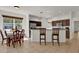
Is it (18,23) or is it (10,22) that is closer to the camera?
(10,22)

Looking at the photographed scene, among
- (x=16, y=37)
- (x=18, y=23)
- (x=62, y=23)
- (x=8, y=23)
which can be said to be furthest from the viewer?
(x=16, y=37)

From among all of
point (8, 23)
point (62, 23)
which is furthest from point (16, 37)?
point (62, 23)

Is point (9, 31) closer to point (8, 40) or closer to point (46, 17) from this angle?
point (8, 40)

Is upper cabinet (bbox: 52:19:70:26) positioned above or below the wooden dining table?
above

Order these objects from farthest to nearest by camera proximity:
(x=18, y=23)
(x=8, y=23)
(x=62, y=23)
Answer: (x=62, y=23)
(x=18, y=23)
(x=8, y=23)

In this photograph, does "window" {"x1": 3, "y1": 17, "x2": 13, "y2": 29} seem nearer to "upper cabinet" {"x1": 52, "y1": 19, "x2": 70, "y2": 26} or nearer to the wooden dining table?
the wooden dining table

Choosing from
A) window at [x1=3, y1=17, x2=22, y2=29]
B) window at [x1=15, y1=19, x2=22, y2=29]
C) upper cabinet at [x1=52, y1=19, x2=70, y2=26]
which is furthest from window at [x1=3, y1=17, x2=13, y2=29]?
upper cabinet at [x1=52, y1=19, x2=70, y2=26]

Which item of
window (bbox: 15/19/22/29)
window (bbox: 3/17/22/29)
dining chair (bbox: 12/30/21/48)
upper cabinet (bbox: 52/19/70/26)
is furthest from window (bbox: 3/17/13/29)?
upper cabinet (bbox: 52/19/70/26)

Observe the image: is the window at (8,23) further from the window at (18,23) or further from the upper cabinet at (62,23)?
the upper cabinet at (62,23)

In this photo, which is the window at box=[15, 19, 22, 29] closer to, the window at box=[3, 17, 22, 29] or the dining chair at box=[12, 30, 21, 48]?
the window at box=[3, 17, 22, 29]

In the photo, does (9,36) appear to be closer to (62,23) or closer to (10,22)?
(10,22)

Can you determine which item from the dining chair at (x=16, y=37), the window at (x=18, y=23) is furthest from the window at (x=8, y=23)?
the dining chair at (x=16, y=37)

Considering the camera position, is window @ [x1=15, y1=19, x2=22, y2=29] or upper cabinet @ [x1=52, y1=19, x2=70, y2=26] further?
upper cabinet @ [x1=52, y1=19, x2=70, y2=26]
